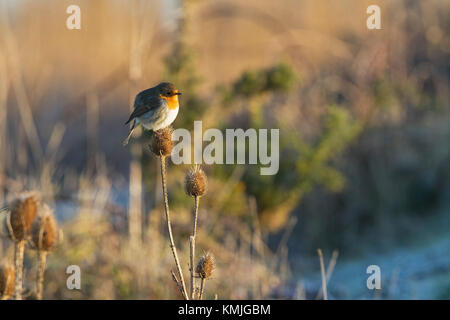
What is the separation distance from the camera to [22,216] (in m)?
1.63

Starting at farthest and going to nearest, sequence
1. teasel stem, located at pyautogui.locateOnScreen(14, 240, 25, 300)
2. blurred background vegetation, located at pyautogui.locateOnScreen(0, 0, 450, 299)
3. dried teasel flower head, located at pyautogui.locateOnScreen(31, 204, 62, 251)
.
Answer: blurred background vegetation, located at pyautogui.locateOnScreen(0, 0, 450, 299) < dried teasel flower head, located at pyautogui.locateOnScreen(31, 204, 62, 251) < teasel stem, located at pyautogui.locateOnScreen(14, 240, 25, 300)

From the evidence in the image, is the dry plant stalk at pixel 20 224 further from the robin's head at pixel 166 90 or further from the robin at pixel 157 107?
the robin's head at pixel 166 90

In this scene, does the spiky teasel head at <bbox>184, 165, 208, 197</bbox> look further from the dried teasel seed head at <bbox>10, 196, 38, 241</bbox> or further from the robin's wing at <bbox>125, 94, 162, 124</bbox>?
the dried teasel seed head at <bbox>10, 196, 38, 241</bbox>

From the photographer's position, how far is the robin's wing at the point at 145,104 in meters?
1.46

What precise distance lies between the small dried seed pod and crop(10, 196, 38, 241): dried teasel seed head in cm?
3

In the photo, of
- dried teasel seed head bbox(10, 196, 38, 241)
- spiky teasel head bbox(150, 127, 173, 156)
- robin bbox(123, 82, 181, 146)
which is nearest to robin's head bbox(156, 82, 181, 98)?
robin bbox(123, 82, 181, 146)

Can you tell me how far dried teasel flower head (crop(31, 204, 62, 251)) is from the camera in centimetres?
169

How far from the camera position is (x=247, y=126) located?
432cm

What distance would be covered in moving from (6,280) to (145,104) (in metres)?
0.66

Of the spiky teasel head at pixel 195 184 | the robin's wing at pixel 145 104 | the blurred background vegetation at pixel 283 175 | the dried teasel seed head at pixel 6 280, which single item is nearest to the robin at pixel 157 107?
the robin's wing at pixel 145 104

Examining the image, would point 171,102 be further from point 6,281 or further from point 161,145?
point 6,281

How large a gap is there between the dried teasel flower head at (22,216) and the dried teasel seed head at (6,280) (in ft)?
0.29
